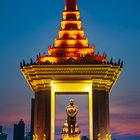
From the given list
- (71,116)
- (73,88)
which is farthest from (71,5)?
(71,116)

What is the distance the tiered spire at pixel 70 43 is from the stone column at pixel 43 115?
10.0ft

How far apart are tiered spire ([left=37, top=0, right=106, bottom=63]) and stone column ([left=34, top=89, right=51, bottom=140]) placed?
10.0 feet

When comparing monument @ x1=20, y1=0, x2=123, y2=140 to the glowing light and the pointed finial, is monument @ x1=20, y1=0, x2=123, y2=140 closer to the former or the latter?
the glowing light

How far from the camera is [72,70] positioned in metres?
33.6

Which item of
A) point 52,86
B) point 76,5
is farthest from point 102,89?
point 76,5

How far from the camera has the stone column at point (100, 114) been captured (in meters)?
33.2

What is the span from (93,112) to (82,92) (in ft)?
10.4

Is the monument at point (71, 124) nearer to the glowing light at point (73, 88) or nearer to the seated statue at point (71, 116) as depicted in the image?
the seated statue at point (71, 116)

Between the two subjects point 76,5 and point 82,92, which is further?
point 76,5

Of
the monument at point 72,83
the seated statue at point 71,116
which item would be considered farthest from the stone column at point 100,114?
the seated statue at point 71,116

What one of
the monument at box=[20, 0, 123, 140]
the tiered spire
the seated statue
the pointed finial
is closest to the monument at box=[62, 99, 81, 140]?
the seated statue

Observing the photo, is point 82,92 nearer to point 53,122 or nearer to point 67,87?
point 67,87

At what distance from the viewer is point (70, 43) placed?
122ft

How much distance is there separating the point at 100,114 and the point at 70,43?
6.89m
